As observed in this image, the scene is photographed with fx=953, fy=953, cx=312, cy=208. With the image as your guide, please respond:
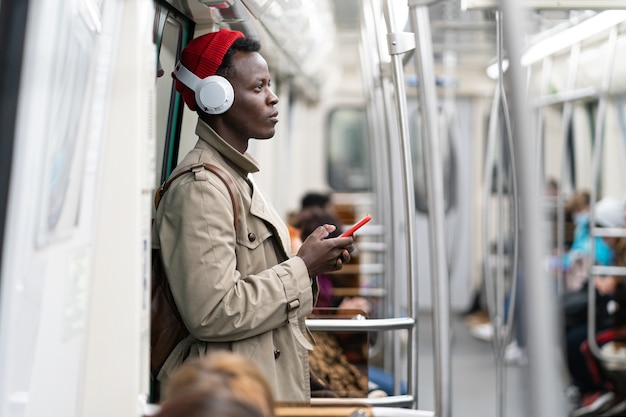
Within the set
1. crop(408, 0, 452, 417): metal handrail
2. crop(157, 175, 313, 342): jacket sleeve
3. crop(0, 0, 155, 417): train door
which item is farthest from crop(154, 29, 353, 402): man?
crop(408, 0, 452, 417): metal handrail

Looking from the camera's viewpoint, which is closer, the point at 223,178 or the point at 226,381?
the point at 226,381

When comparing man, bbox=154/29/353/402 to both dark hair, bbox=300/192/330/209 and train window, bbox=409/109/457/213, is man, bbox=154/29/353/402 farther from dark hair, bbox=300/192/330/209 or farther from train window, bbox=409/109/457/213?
train window, bbox=409/109/457/213

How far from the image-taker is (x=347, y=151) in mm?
10930

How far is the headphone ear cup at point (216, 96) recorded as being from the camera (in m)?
2.26

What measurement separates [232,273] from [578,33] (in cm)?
268

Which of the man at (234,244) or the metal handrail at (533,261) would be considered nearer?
the metal handrail at (533,261)

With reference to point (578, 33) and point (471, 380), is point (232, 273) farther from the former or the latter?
Result: point (471, 380)

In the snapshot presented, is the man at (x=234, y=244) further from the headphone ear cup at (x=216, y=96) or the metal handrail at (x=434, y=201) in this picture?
the metal handrail at (x=434, y=201)

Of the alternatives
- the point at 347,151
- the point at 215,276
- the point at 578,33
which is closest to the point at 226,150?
the point at 215,276

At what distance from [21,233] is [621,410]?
16.0ft

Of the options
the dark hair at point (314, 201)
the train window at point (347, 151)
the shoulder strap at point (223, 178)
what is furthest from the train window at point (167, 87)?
the train window at point (347, 151)

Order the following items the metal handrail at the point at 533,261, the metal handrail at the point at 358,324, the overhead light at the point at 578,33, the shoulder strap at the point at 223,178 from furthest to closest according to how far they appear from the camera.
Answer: the overhead light at the point at 578,33, the metal handrail at the point at 358,324, the shoulder strap at the point at 223,178, the metal handrail at the point at 533,261

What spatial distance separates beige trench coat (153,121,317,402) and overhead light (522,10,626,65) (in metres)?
1.69

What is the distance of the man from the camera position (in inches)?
80.0
